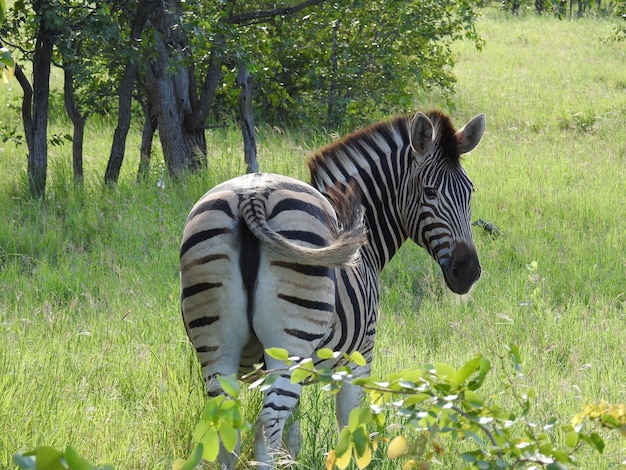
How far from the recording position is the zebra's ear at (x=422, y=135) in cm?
415

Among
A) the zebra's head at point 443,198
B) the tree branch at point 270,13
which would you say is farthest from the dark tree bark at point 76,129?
the zebra's head at point 443,198

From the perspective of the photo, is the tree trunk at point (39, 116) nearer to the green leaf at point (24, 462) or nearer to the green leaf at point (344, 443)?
the green leaf at point (344, 443)

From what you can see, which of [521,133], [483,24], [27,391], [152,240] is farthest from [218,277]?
[483,24]

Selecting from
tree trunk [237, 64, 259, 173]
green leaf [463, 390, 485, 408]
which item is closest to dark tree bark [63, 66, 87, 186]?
tree trunk [237, 64, 259, 173]

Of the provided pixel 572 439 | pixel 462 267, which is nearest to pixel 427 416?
pixel 572 439

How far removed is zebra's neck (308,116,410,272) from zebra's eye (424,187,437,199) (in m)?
0.15

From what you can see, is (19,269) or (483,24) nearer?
(19,269)

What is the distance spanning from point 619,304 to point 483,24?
998 inches

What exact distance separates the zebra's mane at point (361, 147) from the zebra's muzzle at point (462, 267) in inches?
18.3

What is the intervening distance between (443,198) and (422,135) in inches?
13.6

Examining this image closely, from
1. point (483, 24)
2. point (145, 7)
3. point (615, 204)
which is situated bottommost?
point (615, 204)

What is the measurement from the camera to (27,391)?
3844mm

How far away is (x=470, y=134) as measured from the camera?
434 centimetres

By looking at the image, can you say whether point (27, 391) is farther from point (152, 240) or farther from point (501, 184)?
point (501, 184)
